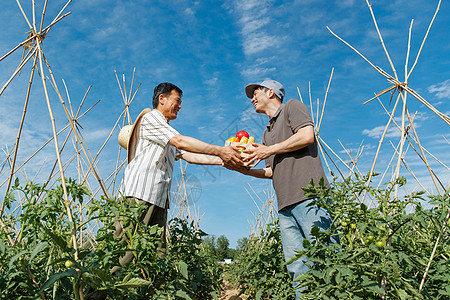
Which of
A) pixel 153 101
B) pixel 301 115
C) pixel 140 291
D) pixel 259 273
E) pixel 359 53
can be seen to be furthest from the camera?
pixel 259 273

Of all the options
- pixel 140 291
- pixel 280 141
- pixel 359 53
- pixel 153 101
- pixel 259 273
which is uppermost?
pixel 359 53

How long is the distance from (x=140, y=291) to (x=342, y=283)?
3.50ft

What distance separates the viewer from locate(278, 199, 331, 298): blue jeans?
6.04ft

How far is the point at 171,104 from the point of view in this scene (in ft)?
8.49

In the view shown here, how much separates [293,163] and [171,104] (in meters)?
1.11

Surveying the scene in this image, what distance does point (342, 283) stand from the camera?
139cm

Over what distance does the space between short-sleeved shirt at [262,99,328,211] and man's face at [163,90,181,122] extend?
0.87 meters

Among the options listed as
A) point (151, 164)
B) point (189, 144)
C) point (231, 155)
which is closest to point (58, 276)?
point (151, 164)

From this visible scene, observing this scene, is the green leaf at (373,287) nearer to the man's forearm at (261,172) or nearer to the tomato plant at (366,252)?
the tomato plant at (366,252)

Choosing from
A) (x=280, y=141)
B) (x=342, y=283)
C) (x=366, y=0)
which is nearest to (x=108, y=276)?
(x=342, y=283)

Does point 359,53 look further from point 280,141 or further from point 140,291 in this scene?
point 140,291

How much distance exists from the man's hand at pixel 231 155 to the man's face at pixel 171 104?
50cm

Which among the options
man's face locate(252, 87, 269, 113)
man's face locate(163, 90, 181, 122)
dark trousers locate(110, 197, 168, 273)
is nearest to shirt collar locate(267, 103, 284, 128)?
man's face locate(252, 87, 269, 113)

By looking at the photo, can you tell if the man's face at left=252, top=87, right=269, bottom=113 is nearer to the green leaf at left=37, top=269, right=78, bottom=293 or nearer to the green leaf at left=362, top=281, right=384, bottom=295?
the green leaf at left=362, top=281, right=384, bottom=295
